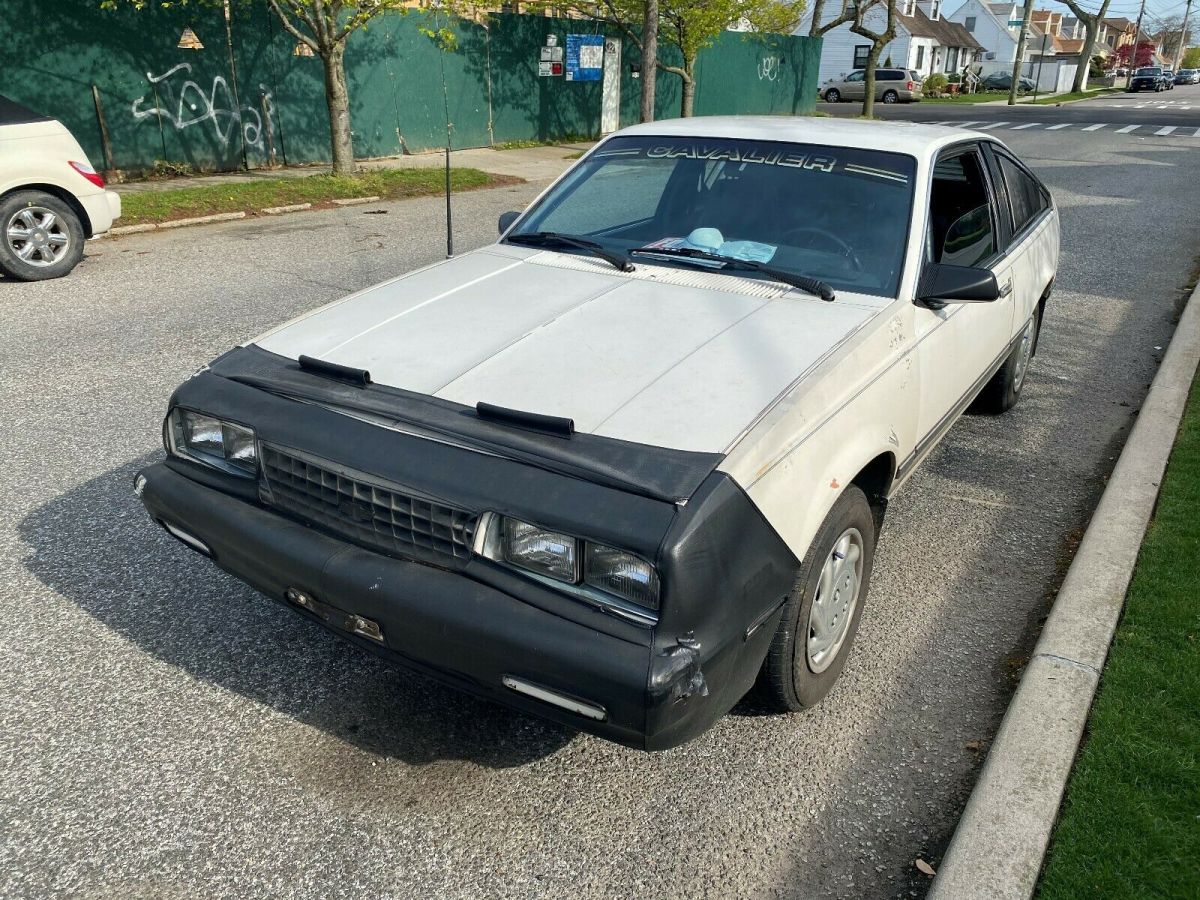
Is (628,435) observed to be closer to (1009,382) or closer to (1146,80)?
(1009,382)

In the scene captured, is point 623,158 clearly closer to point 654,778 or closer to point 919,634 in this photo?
point 919,634

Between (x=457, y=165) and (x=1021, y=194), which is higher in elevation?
(x=1021, y=194)

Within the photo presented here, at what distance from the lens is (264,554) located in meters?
2.77

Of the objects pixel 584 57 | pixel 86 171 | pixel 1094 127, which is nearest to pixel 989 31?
pixel 1094 127

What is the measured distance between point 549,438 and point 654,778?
1099mm

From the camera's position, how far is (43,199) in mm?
8594

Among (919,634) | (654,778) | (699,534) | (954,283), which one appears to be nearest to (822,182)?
(954,283)

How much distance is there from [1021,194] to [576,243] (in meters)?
2.79

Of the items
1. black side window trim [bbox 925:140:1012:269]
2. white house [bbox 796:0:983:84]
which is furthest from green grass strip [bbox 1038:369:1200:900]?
white house [bbox 796:0:983:84]

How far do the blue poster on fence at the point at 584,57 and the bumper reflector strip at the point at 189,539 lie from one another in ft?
69.9

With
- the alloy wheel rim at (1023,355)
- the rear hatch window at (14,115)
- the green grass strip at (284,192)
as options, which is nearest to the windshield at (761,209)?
the alloy wheel rim at (1023,355)

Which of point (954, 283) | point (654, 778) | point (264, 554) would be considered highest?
point (954, 283)

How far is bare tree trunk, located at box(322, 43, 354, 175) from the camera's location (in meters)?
13.8

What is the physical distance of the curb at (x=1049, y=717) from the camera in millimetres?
2510
